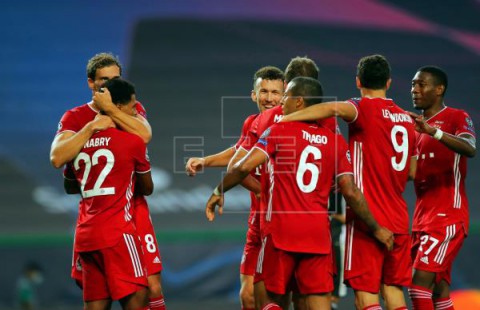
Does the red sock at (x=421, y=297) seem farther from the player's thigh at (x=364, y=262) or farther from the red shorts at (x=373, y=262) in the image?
the player's thigh at (x=364, y=262)

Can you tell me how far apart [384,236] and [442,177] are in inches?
56.7

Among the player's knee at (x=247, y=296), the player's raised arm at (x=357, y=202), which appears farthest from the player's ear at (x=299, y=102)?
the player's knee at (x=247, y=296)

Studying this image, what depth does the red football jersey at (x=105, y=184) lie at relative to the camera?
5838 millimetres

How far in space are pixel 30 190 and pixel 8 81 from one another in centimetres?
167

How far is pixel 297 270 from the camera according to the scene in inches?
236

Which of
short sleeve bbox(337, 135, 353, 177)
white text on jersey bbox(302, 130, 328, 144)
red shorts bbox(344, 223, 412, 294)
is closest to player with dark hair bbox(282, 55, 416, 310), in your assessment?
red shorts bbox(344, 223, 412, 294)

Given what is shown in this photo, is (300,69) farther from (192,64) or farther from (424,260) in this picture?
(192,64)

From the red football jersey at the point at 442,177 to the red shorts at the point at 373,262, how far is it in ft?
3.17

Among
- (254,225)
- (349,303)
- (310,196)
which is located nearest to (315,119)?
(310,196)

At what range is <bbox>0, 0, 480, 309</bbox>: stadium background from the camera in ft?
38.9

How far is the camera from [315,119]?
599 centimetres

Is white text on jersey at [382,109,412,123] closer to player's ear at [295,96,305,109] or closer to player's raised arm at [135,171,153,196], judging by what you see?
player's ear at [295,96,305,109]

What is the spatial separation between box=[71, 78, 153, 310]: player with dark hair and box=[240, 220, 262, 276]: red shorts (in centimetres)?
144

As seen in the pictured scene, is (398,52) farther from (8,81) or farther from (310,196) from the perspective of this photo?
(310,196)
